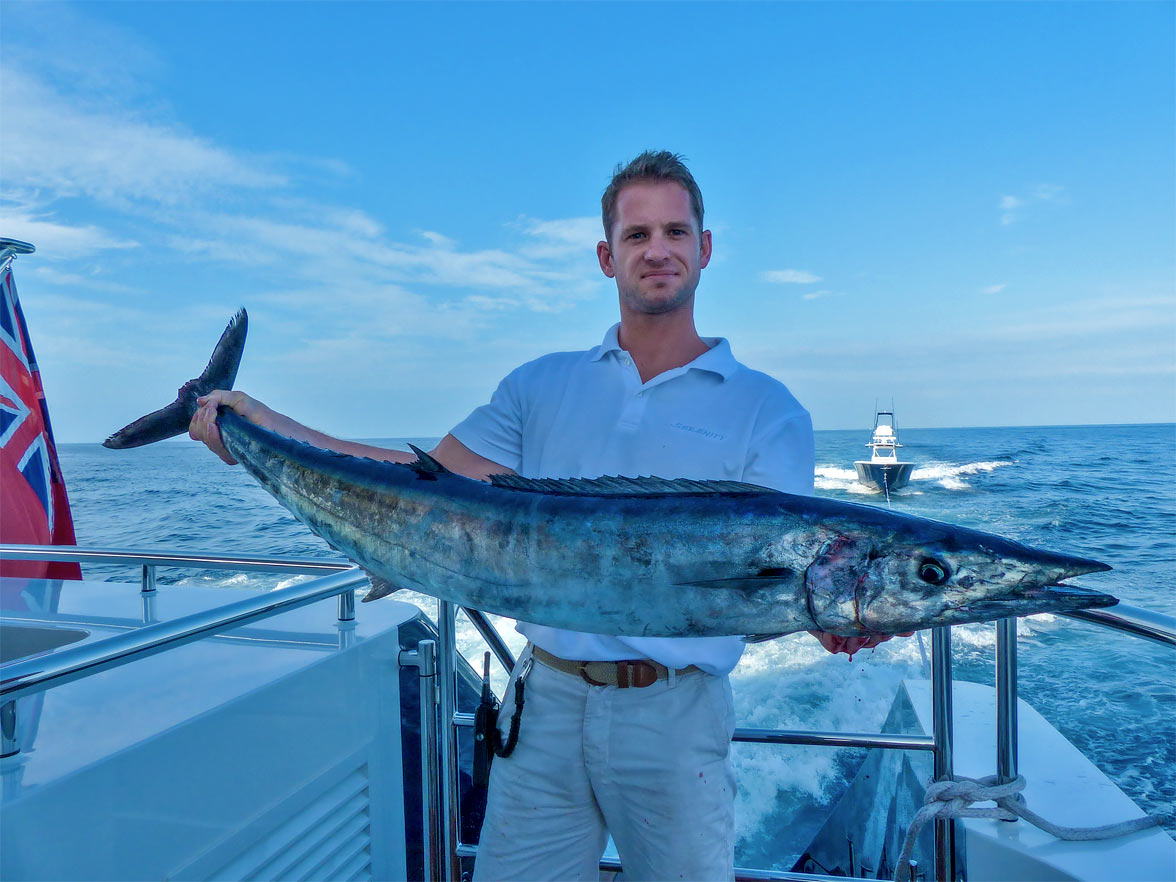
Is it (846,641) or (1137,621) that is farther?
(1137,621)

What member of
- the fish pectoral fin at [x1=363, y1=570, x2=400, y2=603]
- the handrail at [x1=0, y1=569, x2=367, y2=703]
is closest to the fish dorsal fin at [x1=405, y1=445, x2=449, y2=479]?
the fish pectoral fin at [x1=363, y1=570, x2=400, y2=603]

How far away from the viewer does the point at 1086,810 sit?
2307 mm

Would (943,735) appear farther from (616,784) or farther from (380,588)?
(380,588)

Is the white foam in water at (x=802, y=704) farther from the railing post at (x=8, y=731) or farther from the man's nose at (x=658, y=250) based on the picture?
the railing post at (x=8, y=731)

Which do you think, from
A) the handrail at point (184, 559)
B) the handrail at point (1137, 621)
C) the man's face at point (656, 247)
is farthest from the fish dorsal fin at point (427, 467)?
the handrail at point (1137, 621)

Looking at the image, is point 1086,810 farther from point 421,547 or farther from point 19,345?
point 19,345

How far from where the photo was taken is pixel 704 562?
1.40 m

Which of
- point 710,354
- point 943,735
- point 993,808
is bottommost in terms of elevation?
point 993,808

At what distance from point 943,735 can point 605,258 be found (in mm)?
1736

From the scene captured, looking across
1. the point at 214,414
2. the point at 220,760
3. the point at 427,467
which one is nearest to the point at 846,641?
the point at 427,467

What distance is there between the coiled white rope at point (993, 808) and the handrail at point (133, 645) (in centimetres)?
190

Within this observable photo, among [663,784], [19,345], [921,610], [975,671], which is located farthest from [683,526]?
[975,671]

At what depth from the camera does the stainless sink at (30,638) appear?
283cm

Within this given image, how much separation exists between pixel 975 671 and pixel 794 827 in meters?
5.77
